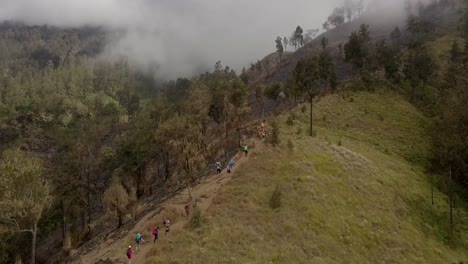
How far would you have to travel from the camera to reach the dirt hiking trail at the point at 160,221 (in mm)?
31747

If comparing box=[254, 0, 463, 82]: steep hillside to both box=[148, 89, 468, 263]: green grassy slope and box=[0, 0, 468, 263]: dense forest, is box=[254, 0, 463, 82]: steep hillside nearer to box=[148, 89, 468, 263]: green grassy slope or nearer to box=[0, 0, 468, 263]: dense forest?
box=[0, 0, 468, 263]: dense forest

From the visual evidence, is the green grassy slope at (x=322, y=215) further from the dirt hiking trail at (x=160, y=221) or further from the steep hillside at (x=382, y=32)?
the steep hillside at (x=382, y=32)

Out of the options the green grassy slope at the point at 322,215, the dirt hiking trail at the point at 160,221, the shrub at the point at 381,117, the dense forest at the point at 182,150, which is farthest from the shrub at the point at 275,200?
the shrub at the point at 381,117

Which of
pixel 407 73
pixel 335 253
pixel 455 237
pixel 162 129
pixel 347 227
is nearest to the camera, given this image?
pixel 335 253

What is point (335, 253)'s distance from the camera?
101 feet

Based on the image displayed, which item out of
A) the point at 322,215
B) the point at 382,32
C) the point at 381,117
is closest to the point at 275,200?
the point at 322,215

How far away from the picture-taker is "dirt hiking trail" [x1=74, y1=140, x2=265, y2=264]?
3175 centimetres

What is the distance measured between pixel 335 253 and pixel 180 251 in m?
13.2

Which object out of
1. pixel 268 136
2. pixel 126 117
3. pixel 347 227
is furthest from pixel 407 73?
pixel 126 117

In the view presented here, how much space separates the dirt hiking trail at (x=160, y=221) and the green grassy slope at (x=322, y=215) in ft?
4.44

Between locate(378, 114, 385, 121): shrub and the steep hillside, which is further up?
the steep hillside

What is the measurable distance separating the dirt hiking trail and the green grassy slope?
135 cm

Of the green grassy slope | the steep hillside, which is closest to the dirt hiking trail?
the green grassy slope

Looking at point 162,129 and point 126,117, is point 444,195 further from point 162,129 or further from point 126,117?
point 126,117
